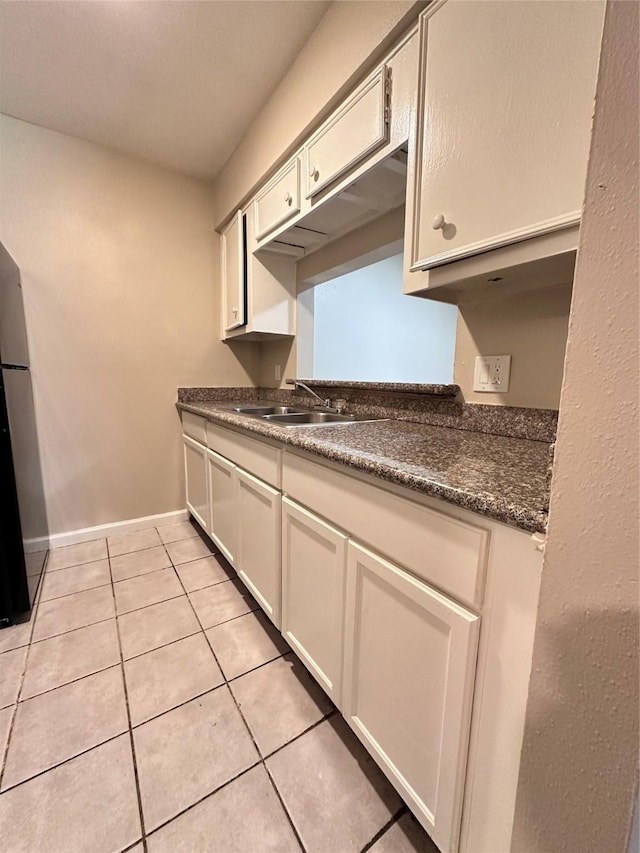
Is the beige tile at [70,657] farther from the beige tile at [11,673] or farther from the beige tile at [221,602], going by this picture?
the beige tile at [221,602]

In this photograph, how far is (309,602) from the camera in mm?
1097

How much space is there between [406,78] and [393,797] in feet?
6.50

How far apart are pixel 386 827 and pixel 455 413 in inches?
45.5

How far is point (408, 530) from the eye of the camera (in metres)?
0.73

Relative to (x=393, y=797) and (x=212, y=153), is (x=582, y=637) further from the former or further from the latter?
(x=212, y=153)

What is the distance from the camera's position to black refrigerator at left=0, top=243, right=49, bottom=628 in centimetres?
149

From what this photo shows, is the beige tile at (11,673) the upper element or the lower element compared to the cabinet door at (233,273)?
lower

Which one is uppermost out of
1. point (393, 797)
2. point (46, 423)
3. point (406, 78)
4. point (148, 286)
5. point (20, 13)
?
point (20, 13)

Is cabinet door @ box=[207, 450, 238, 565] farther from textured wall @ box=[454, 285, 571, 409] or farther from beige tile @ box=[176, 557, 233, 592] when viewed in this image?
textured wall @ box=[454, 285, 571, 409]

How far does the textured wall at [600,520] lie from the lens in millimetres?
308

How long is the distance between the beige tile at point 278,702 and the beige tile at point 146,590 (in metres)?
0.68

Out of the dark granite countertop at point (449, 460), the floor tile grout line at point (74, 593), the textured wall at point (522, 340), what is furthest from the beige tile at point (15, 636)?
the textured wall at point (522, 340)

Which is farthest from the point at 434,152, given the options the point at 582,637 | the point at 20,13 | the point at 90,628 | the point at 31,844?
the point at 90,628

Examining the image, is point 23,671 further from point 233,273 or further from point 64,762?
point 233,273
